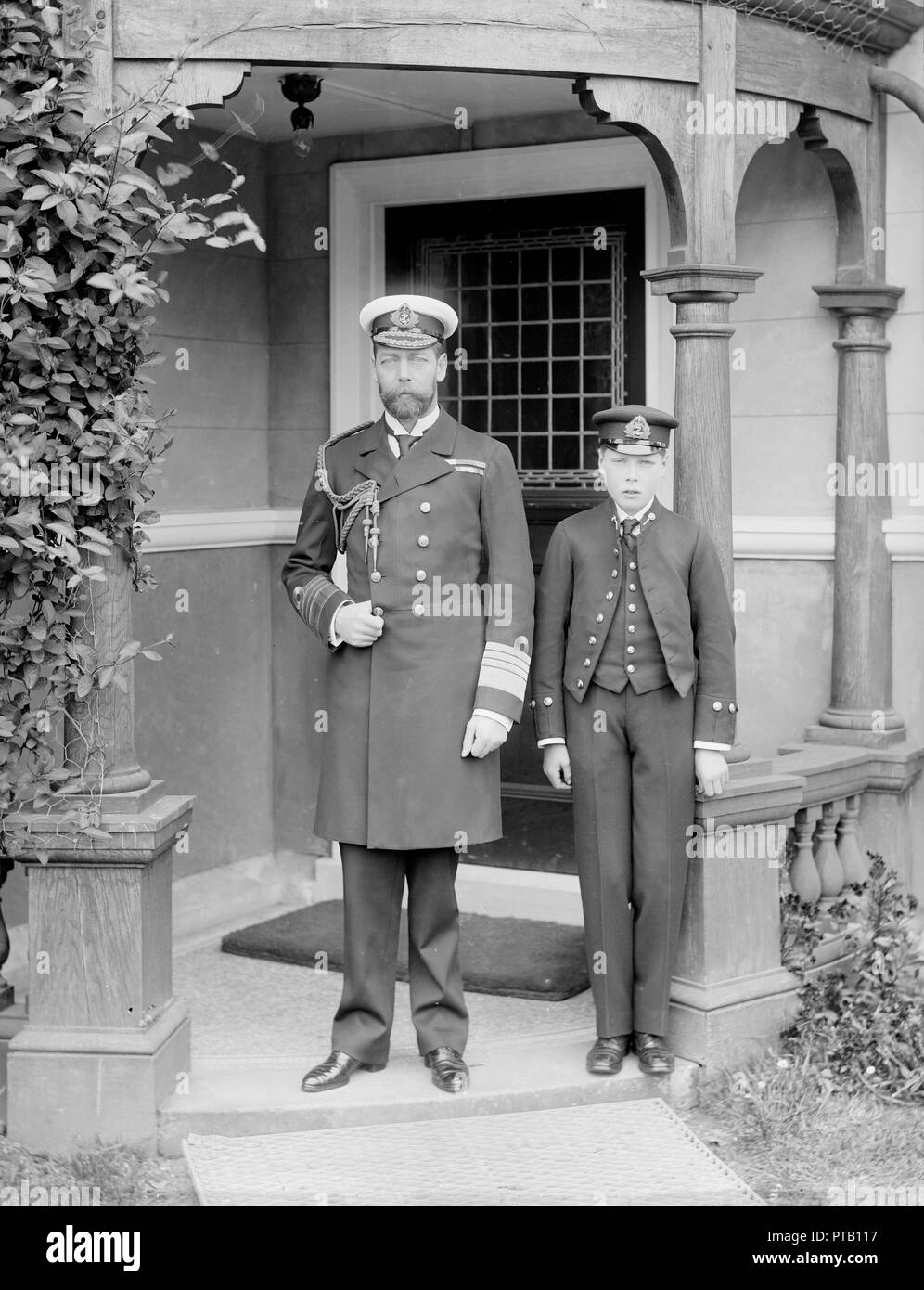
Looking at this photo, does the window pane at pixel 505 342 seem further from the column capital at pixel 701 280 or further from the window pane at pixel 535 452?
the column capital at pixel 701 280

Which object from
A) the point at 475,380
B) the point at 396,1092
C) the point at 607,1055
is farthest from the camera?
the point at 475,380

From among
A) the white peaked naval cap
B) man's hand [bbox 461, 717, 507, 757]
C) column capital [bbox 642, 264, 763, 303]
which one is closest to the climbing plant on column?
the white peaked naval cap

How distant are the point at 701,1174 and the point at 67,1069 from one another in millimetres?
1705

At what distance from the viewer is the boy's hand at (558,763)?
4.93 m

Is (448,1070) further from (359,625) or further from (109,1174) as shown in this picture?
(359,625)

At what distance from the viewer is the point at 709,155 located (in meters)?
5.07

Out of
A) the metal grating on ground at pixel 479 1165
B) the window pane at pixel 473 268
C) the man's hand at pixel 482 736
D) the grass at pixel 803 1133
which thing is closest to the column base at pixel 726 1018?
the grass at pixel 803 1133

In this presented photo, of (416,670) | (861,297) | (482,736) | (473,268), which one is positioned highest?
(473,268)

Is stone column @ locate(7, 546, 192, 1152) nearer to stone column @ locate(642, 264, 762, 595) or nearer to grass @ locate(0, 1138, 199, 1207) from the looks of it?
grass @ locate(0, 1138, 199, 1207)

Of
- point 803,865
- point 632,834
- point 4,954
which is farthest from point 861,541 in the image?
point 4,954

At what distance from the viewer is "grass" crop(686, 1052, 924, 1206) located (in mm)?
4609

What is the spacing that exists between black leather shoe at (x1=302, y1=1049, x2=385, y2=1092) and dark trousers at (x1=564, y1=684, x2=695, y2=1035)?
2.44 feet

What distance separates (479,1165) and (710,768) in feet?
4.20

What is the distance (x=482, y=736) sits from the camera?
4602 millimetres
